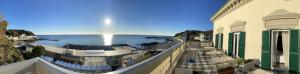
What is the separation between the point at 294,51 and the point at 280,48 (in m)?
0.70

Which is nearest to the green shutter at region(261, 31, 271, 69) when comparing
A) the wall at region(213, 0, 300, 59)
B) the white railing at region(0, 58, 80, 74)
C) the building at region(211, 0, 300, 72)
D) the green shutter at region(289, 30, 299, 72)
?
the building at region(211, 0, 300, 72)

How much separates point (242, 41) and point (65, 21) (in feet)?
→ 36.5

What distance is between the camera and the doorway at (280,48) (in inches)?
203

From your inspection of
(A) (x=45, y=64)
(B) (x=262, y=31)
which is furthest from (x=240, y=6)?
(A) (x=45, y=64)

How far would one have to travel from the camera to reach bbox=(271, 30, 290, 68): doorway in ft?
16.9

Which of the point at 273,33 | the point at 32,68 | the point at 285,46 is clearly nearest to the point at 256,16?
the point at 273,33

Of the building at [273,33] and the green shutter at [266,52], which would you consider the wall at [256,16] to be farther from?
the green shutter at [266,52]

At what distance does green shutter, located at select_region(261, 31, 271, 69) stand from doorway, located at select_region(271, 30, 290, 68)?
8cm

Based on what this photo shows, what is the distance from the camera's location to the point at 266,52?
550 cm

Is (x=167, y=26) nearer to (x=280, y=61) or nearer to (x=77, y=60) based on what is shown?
(x=77, y=60)

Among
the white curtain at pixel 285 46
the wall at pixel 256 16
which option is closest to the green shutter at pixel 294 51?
the white curtain at pixel 285 46

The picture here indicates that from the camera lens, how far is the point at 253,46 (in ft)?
21.9

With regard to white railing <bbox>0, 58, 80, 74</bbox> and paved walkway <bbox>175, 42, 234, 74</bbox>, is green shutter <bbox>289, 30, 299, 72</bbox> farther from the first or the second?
white railing <bbox>0, 58, 80, 74</bbox>

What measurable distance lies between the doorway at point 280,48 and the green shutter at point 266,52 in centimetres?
8
